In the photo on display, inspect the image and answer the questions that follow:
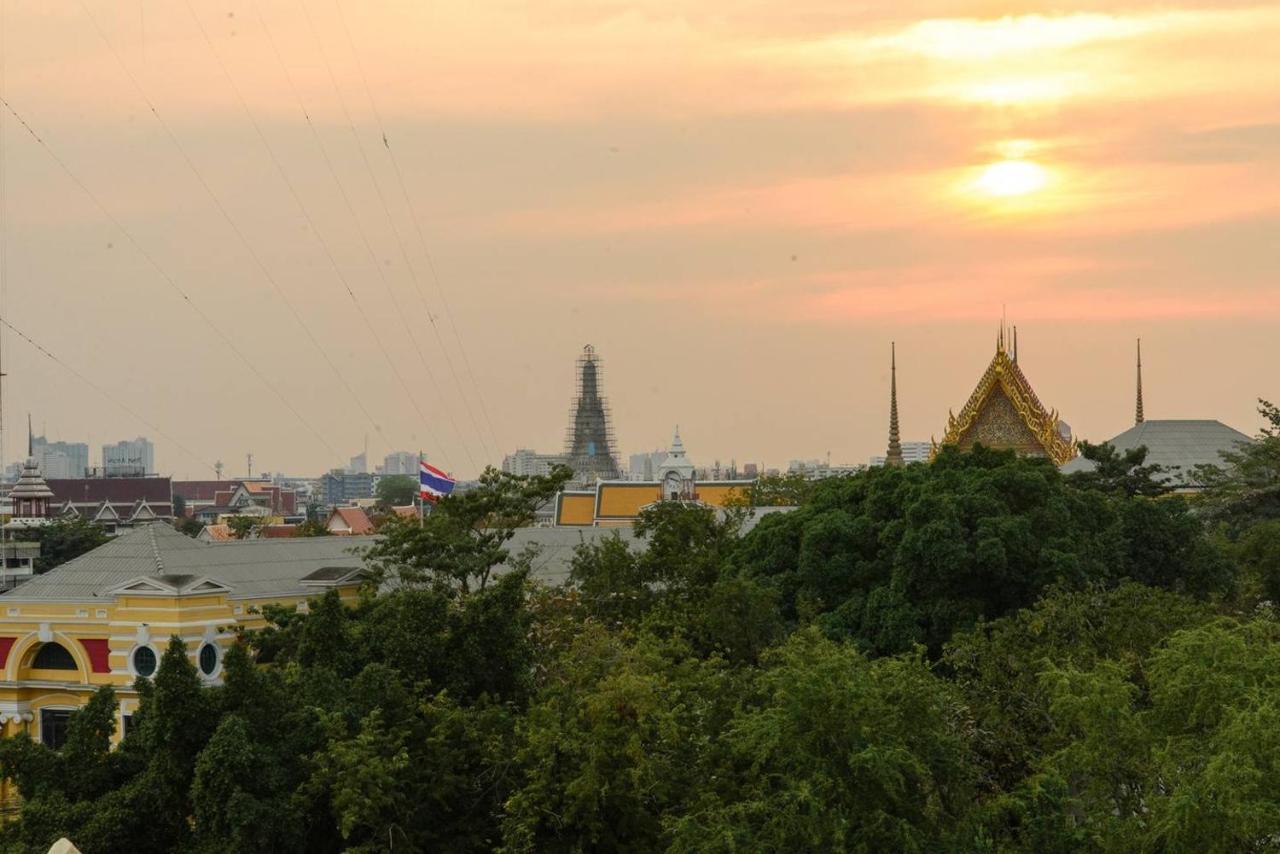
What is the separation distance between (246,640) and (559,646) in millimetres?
5694

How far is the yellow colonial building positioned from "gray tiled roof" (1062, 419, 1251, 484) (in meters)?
43.9

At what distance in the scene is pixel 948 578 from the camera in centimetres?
3491

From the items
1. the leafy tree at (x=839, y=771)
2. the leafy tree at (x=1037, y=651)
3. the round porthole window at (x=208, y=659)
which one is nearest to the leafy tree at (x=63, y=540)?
the round porthole window at (x=208, y=659)

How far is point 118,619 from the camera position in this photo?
3422cm

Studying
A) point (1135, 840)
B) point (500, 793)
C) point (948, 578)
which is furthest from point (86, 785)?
point (948, 578)

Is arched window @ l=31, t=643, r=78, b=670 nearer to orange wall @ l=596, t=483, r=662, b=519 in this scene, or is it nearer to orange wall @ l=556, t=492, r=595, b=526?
orange wall @ l=596, t=483, r=662, b=519

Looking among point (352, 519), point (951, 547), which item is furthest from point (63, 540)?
point (951, 547)

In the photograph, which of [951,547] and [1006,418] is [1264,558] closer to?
[951,547]

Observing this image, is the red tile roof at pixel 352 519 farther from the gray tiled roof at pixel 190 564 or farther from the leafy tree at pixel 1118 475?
the gray tiled roof at pixel 190 564

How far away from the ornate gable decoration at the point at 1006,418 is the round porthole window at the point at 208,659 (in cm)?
4022

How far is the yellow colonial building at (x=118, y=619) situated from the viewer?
111 ft

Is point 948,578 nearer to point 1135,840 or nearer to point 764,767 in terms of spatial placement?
point 764,767

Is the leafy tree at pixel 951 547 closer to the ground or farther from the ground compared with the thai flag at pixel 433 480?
closer to the ground

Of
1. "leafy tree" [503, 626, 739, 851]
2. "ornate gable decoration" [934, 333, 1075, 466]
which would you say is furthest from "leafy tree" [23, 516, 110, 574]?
"leafy tree" [503, 626, 739, 851]
